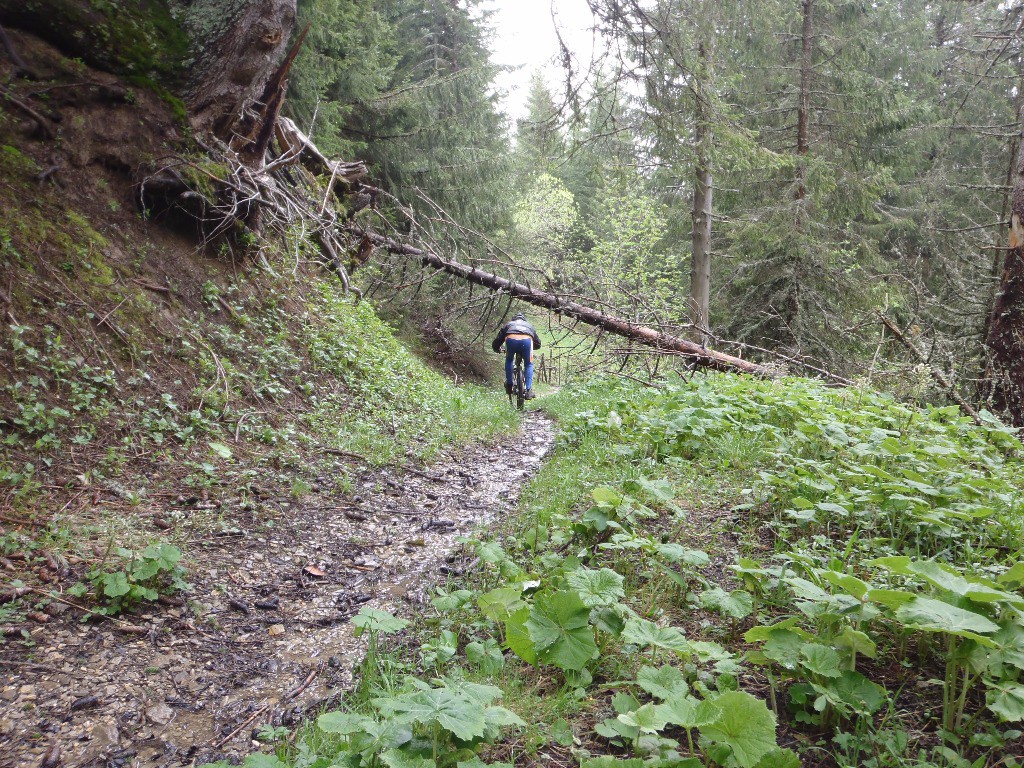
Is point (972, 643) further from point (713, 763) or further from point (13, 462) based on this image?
point (13, 462)

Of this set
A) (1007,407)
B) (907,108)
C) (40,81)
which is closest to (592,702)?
(1007,407)

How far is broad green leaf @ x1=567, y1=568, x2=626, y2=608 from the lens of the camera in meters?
2.65

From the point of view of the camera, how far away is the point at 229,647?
3373 millimetres

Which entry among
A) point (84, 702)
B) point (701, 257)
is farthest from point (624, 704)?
point (701, 257)

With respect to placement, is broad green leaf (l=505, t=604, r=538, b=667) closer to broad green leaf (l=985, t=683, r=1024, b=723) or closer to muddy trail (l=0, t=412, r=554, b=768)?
muddy trail (l=0, t=412, r=554, b=768)

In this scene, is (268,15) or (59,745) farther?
(268,15)

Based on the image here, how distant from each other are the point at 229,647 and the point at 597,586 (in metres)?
2.22

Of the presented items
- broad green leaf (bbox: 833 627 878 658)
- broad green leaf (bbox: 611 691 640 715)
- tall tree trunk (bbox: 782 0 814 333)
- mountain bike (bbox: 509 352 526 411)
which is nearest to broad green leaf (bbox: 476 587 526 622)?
broad green leaf (bbox: 611 691 640 715)

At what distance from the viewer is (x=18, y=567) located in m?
3.44

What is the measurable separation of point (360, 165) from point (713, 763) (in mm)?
12746

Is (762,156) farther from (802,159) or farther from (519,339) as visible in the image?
(519,339)

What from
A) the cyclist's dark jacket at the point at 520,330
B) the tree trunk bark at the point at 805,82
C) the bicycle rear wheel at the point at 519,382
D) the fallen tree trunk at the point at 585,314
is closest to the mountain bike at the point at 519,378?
the bicycle rear wheel at the point at 519,382

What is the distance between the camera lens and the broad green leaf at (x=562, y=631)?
96.3 inches

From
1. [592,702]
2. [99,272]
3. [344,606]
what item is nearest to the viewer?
[592,702]
